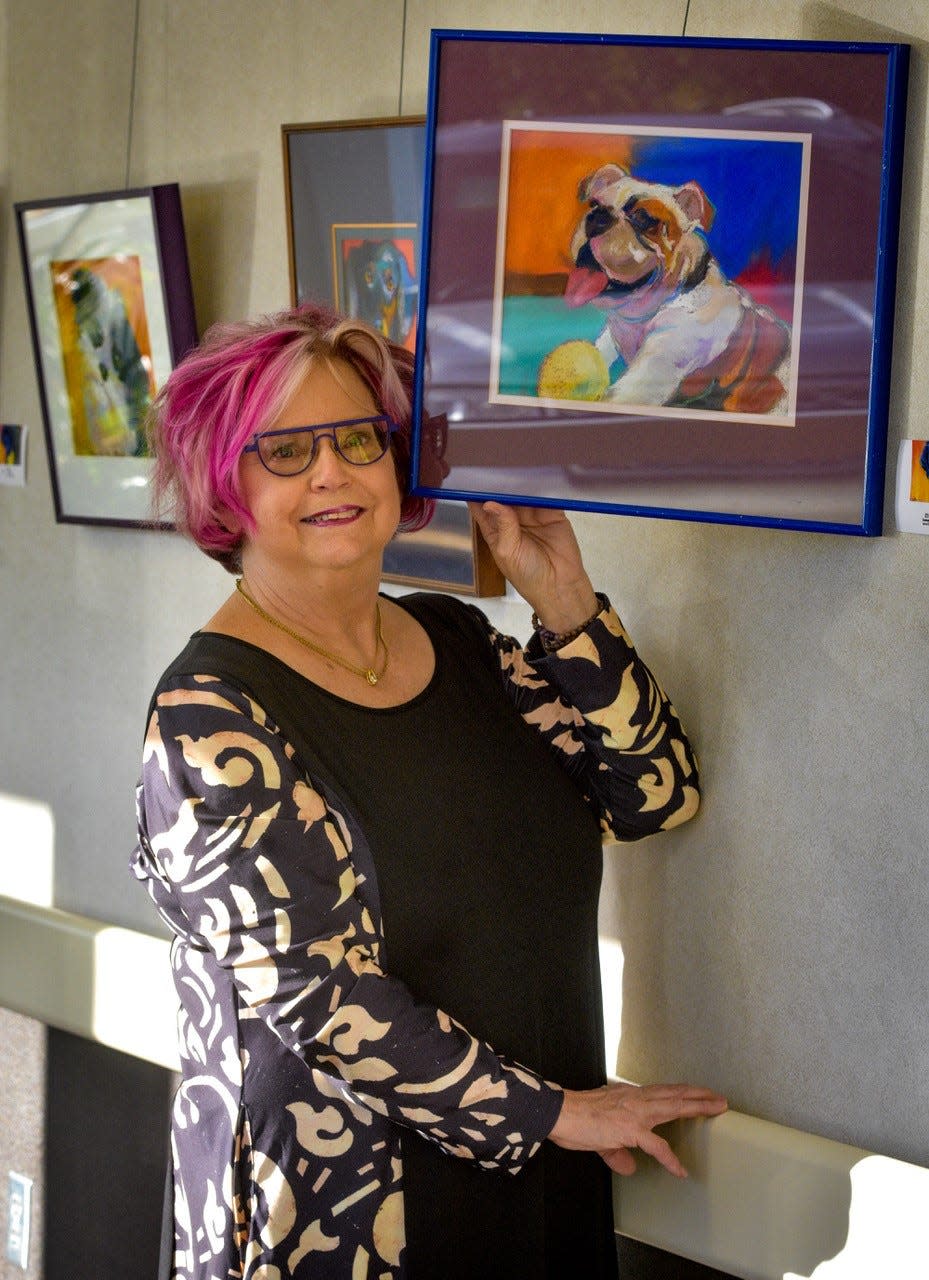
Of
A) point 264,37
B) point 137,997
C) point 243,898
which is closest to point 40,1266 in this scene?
point 137,997

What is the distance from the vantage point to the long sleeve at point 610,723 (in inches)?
69.4

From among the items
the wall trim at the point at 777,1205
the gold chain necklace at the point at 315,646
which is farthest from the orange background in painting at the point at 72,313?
the wall trim at the point at 777,1205

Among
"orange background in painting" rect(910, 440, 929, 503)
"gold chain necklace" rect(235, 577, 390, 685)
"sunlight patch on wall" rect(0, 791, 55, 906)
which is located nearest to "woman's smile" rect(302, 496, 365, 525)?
"gold chain necklace" rect(235, 577, 390, 685)

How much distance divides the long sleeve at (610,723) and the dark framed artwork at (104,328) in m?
0.82

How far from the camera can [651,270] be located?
1609 mm

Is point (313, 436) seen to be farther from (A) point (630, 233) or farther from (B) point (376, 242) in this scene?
(B) point (376, 242)

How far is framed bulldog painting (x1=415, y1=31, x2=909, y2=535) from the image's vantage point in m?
1.55

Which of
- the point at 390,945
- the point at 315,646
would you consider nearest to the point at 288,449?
the point at 315,646

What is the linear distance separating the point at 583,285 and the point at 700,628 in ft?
1.64

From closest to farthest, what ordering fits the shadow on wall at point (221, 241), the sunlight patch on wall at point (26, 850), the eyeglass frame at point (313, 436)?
1. the eyeglass frame at point (313, 436)
2. the shadow on wall at point (221, 241)
3. the sunlight patch on wall at point (26, 850)

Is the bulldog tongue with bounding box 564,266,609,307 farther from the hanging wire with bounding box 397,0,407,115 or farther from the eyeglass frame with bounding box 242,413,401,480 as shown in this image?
the hanging wire with bounding box 397,0,407,115

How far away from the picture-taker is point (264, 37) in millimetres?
2328

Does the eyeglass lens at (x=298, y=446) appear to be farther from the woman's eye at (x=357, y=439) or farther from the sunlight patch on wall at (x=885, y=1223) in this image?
the sunlight patch on wall at (x=885, y=1223)

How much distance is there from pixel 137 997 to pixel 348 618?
1.16 meters
